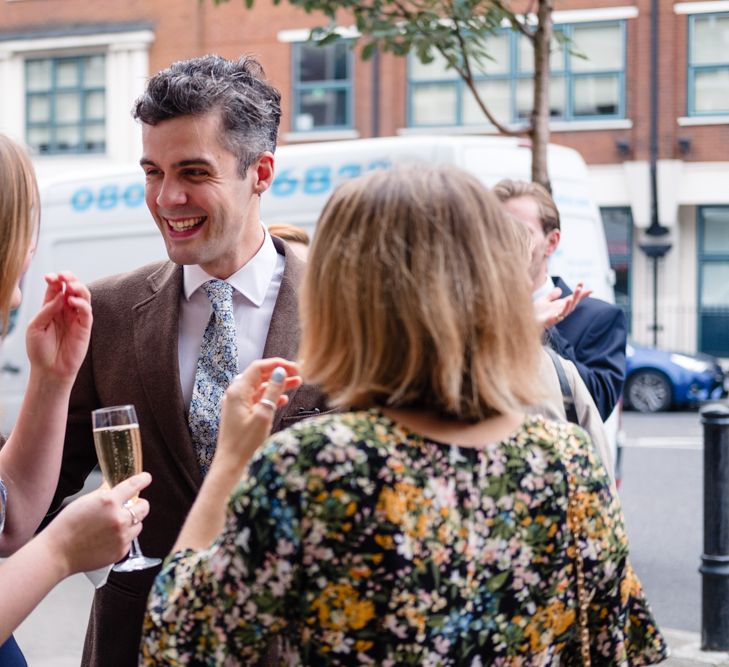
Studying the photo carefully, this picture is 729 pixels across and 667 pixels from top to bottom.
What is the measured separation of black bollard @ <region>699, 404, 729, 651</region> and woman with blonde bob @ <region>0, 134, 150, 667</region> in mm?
3981

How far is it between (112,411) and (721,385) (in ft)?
52.3

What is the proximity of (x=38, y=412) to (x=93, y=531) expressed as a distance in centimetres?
49

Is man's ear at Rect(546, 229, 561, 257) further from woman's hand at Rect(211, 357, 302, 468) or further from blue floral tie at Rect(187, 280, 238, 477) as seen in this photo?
woman's hand at Rect(211, 357, 302, 468)

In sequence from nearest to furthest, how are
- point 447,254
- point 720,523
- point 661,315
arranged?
point 447,254 → point 720,523 → point 661,315

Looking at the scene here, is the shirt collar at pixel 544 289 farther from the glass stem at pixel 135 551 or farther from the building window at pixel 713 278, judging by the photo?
the building window at pixel 713 278

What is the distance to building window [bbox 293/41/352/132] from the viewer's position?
81.4 feet

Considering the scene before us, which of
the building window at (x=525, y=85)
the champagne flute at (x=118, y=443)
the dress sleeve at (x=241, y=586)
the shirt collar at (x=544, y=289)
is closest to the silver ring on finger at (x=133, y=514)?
the champagne flute at (x=118, y=443)

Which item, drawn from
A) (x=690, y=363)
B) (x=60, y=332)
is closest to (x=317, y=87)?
(x=690, y=363)

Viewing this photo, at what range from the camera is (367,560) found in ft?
5.33

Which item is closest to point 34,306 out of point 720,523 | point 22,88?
point 720,523

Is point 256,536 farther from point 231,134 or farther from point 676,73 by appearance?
point 676,73

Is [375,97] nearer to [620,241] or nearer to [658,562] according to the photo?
[620,241]

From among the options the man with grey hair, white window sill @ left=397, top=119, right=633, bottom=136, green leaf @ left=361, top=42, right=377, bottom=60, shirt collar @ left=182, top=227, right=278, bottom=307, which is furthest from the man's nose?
white window sill @ left=397, top=119, right=633, bottom=136

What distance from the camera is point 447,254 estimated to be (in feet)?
5.66
